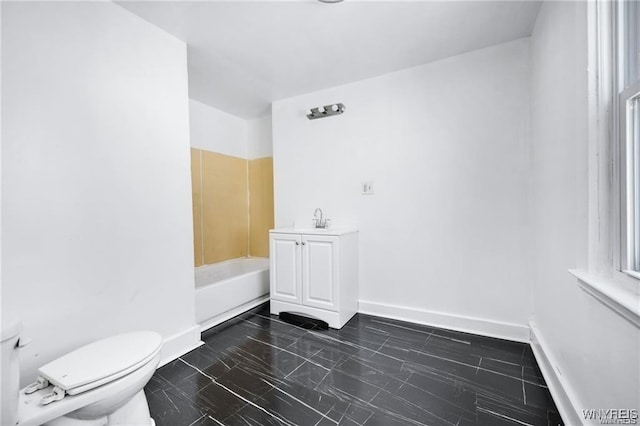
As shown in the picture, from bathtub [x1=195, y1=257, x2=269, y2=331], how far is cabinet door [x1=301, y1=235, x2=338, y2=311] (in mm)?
672

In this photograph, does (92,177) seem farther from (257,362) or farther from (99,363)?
(257,362)

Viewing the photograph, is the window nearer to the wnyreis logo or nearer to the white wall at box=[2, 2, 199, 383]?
the wnyreis logo

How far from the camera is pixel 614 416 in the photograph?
89 centimetres

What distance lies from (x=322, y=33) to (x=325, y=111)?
0.81 m

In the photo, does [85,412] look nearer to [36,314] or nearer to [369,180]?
[36,314]

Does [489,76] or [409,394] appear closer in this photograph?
[409,394]

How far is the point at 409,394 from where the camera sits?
1466mm

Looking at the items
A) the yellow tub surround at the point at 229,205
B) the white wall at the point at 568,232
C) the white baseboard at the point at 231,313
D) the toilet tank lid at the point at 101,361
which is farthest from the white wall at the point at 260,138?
the white wall at the point at 568,232

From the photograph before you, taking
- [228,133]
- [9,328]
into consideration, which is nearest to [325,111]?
[228,133]

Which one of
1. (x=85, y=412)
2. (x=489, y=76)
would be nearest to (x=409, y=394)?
(x=85, y=412)

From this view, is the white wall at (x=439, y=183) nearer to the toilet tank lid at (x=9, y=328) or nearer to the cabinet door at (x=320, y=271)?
the cabinet door at (x=320, y=271)

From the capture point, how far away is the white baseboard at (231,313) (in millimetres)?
2333

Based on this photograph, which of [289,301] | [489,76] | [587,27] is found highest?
[489,76]

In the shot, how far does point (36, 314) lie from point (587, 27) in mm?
2774
